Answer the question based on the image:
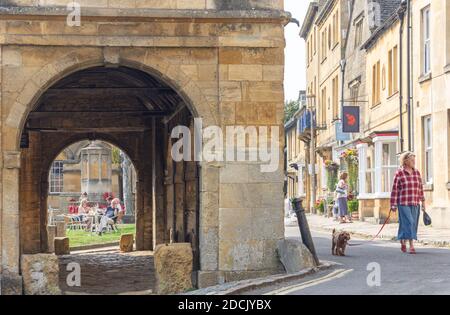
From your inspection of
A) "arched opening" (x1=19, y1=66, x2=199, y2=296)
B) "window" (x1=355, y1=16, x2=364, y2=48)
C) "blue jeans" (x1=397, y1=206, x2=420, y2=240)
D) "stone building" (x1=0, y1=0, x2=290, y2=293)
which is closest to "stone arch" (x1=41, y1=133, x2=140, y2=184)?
"arched opening" (x1=19, y1=66, x2=199, y2=296)

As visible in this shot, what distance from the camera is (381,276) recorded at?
13.3 m

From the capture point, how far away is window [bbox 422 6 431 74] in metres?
29.7

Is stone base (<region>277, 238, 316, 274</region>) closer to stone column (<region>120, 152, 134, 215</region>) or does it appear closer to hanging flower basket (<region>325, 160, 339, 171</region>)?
stone column (<region>120, 152, 134, 215</region>)

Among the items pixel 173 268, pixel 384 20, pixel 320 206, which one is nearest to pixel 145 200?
pixel 173 268

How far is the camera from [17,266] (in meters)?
15.2

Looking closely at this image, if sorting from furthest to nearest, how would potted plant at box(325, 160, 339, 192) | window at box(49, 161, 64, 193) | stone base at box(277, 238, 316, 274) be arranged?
window at box(49, 161, 64, 193)
potted plant at box(325, 160, 339, 192)
stone base at box(277, 238, 316, 274)

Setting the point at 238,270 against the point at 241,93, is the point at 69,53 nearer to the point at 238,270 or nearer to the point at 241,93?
the point at 241,93

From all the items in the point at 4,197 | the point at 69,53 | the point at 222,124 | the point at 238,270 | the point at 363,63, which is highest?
the point at 363,63

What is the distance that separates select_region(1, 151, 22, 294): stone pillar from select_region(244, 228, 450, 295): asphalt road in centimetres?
Answer: 440

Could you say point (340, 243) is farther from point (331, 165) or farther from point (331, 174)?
point (331, 174)

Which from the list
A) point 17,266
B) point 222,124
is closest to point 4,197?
point 17,266

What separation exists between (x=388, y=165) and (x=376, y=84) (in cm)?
433

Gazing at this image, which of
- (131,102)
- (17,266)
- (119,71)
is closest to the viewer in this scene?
(17,266)

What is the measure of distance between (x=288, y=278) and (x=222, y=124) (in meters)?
3.16
